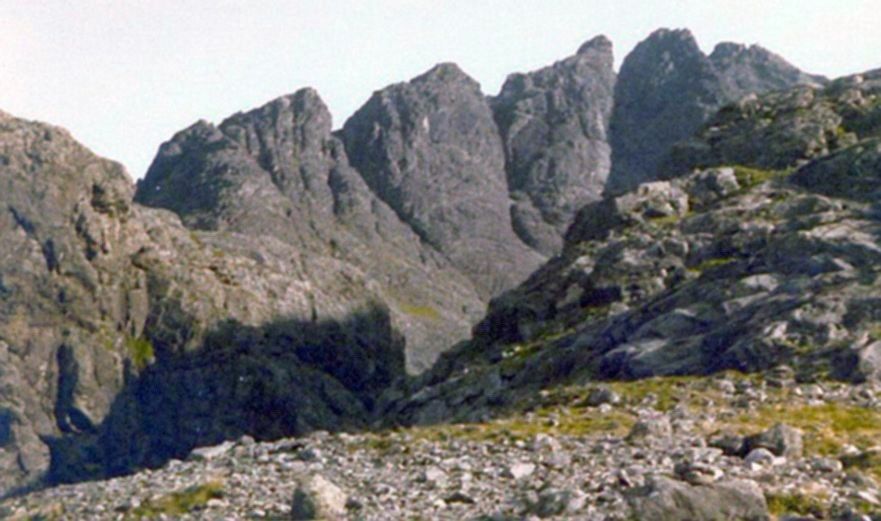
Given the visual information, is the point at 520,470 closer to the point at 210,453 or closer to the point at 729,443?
the point at 729,443

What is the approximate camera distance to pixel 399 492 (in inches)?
1159

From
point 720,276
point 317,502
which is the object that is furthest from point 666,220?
point 317,502

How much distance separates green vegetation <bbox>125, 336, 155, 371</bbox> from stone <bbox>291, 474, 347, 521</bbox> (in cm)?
16546

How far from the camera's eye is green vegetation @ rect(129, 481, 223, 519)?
31062 mm

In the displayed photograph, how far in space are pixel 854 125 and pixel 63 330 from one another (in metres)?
131

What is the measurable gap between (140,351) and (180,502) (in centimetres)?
16457

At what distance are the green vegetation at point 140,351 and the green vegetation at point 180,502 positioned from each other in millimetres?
160688

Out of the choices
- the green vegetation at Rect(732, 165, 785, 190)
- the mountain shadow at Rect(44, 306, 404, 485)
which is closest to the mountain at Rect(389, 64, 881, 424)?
the green vegetation at Rect(732, 165, 785, 190)

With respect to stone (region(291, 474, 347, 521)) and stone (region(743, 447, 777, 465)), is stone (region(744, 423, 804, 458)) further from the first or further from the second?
stone (region(291, 474, 347, 521))

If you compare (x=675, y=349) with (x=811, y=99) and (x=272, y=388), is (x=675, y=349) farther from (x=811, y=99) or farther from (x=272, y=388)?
(x=272, y=388)

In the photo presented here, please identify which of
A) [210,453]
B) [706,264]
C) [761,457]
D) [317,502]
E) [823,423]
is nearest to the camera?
[317,502]

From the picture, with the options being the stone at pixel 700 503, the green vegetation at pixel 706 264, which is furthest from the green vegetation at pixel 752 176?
the stone at pixel 700 503

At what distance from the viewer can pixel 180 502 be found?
104 feet

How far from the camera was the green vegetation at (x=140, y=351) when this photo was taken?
619 feet
